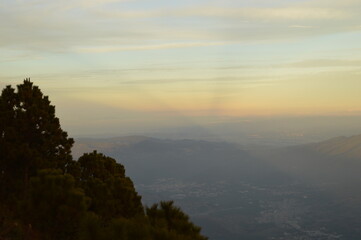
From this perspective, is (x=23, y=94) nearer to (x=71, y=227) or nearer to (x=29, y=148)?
(x=29, y=148)

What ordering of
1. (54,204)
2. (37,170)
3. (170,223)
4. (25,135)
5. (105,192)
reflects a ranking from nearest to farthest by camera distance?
(54,204) → (170,223) → (37,170) → (105,192) → (25,135)

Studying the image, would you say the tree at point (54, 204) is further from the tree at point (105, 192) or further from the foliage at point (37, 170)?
the tree at point (105, 192)

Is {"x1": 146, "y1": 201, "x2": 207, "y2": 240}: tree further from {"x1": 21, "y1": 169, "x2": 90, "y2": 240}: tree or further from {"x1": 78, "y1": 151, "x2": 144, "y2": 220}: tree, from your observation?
{"x1": 21, "y1": 169, "x2": 90, "y2": 240}: tree

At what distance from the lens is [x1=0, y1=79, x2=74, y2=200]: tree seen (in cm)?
2636

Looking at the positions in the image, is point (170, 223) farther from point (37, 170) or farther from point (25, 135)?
point (25, 135)

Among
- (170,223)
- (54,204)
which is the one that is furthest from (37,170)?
(170,223)

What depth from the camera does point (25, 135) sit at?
27156 mm

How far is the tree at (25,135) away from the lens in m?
26.4

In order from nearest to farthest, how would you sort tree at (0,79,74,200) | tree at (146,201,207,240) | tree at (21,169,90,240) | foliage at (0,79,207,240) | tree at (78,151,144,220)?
tree at (146,201,207,240) → tree at (21,169,90,240) → foliage at (0,79,207,240) → tree at (78,151,144,220) → tree at (0,79,74,200)

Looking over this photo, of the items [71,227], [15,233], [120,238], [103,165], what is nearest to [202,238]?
[120,238]

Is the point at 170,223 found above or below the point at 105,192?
below

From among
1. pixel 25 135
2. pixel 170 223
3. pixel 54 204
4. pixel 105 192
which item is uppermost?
pixel 25 135

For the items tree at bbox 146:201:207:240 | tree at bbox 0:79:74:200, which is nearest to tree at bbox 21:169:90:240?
tree at bbox 146:201:207:240

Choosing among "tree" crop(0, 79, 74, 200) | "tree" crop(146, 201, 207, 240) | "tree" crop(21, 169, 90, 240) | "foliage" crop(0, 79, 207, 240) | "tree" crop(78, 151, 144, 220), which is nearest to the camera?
"tree" crop(146, 201, 207, 240)
